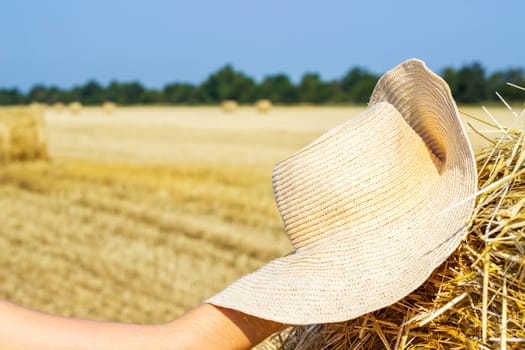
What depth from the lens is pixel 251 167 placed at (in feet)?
33.4

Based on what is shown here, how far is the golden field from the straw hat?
0.66 meters

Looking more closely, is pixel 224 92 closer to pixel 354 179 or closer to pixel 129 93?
pixel 129 93

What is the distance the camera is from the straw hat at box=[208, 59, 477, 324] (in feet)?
4.56

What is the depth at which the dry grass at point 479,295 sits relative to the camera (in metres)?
1.35

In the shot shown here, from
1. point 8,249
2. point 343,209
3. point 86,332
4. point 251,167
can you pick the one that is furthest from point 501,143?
point 251,167

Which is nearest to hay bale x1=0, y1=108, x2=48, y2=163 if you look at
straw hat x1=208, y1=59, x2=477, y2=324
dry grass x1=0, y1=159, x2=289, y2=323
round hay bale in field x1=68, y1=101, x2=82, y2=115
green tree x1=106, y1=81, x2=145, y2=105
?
dry grass x1=0, y1=159, x2=289, y2=323

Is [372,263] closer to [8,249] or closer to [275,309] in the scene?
[275,309]

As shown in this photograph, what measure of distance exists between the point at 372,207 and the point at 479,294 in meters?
0.30

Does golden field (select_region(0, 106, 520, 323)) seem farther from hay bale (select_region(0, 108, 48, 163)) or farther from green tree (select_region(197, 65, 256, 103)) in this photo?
green tree (select_region(197, 65, 256, 103))

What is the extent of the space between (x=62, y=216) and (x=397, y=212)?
602 cm

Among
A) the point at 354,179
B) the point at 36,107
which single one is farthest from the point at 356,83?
the point at 354,179

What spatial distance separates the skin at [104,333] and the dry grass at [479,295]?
348 millimetres

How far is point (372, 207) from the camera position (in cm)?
154

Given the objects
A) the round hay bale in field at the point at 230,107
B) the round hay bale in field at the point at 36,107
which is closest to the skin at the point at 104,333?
the round hay bale in field at the point at 36,107
